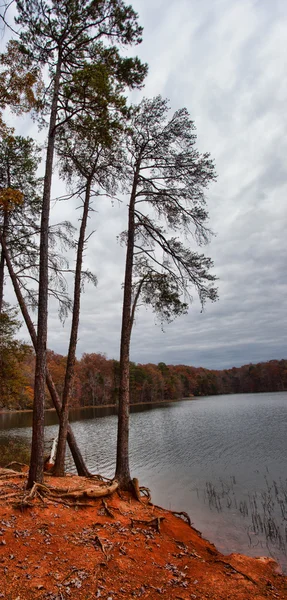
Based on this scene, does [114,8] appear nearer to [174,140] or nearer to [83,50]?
[83,50]

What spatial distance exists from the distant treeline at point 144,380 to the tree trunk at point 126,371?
6411mm

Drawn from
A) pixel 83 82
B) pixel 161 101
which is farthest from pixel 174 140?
pixel 83 82

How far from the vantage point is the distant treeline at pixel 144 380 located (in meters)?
14.0

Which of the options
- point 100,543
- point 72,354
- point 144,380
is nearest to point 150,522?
point 100,543

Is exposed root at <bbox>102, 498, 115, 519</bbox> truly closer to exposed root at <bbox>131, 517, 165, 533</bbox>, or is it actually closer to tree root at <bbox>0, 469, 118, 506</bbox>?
tree root at <bbox>0, 469, 118, 506</bbox>

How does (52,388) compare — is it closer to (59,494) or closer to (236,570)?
(59,494)

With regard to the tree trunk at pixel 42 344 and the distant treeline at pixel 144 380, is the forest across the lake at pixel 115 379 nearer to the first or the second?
the distant treeline at pixel 144 380

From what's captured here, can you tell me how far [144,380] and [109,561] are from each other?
79838mm

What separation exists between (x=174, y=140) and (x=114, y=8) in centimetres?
328

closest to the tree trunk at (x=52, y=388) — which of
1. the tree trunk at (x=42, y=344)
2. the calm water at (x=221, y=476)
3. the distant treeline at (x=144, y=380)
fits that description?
the tree trunk at (x=42, y=344)

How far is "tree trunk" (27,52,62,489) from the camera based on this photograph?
6648mm

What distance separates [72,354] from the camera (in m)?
9.41

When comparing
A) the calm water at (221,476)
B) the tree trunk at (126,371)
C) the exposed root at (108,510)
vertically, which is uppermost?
the tree trunk at (126,371)

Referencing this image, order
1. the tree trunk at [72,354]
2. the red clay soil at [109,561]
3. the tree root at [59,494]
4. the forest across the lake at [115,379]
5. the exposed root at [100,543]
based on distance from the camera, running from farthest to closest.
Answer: the forest across the lake at [115,379]
the tree trunk at [72,354]
the tree root at [59,494]
the exposed root at [100,543]
the red clay soil at [109,561]
